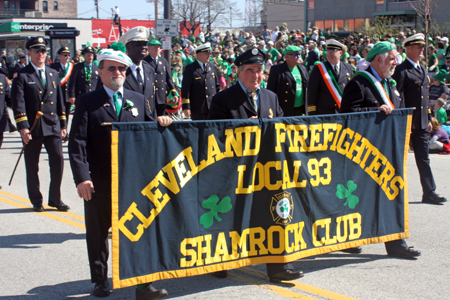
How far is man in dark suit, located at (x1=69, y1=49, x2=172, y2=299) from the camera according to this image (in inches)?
170

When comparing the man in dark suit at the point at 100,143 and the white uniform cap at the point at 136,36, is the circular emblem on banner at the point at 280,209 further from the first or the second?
the white uniform cap at the point at 136,36

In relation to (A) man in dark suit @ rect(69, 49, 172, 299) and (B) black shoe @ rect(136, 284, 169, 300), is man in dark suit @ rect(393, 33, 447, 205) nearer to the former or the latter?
(A) man in dark suit @ rect(69, 49, 172, 299)

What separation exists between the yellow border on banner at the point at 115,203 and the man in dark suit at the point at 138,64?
2843mm

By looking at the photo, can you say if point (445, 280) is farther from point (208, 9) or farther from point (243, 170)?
point (208, 9)

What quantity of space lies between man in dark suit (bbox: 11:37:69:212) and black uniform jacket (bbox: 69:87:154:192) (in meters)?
3.09

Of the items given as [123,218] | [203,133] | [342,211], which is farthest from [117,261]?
[342,211]

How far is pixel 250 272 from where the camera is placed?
5.00 m

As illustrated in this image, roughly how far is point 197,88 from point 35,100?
326cm

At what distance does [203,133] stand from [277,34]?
80.9 ft

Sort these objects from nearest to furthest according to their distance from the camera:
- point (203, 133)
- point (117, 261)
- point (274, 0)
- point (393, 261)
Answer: point (117, 261)
point (203, 133)
point (393, 261)
point (274, 0)

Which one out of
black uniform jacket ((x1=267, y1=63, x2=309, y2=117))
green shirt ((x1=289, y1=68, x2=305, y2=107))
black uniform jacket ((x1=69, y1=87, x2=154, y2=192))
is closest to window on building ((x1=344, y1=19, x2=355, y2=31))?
green shirt ((x1=289, y1=68, x2=305, y2=107))

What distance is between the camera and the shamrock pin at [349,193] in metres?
4.95

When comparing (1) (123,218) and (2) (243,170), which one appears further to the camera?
(2) (243,170)

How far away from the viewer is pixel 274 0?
249ft
